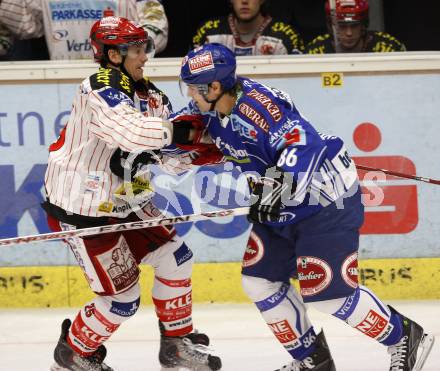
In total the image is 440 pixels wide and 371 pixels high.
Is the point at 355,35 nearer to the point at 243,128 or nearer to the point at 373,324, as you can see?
the point at 243,128

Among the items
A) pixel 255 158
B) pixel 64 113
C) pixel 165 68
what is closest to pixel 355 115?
pixel 165 68

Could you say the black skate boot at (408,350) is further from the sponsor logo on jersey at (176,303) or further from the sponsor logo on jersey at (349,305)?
the sponsor logo on jersey at (176,303)

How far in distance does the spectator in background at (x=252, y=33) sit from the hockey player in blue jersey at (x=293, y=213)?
198cm

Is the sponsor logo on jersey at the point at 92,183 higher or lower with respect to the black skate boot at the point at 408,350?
higher

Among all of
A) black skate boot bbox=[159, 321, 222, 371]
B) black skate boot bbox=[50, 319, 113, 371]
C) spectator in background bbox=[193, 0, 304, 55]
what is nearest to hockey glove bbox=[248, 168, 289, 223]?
black skate boot bbox=[159, 321, 222, 371]

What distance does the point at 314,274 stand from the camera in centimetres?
406

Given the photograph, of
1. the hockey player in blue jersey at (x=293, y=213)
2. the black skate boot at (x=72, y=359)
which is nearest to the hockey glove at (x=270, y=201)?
the hockey player in blue jersey at (x=293, y=213)

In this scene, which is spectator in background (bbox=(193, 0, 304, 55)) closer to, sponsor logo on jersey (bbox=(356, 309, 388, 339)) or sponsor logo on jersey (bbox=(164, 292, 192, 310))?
sponsor logo on jersey (bbox=(164, 292, 192, 310))

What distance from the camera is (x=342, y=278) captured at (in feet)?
13.3

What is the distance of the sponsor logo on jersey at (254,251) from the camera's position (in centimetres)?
417

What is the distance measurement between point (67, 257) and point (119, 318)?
154 cm

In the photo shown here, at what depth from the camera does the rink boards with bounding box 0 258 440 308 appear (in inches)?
230

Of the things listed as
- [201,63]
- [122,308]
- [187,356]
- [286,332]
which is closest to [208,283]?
[187,356]

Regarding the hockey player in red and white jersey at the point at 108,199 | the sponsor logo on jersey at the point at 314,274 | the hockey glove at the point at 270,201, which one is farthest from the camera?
the hockey player in red and white jersey at the point at 108,199
